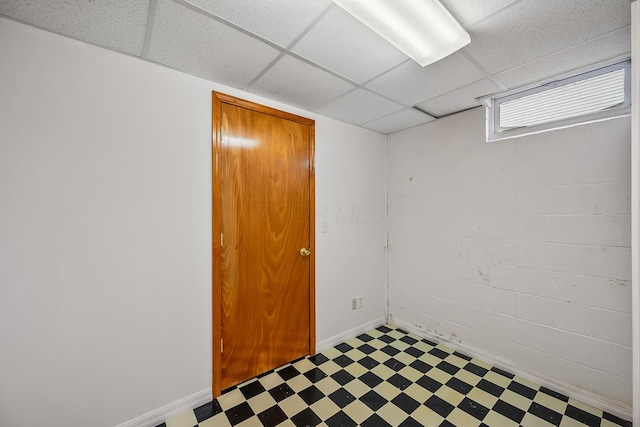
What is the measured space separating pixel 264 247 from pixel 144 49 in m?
1.55

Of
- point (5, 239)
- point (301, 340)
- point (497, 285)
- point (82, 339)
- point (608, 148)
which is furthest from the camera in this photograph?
point (301, 340)

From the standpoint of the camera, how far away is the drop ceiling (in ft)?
4.05

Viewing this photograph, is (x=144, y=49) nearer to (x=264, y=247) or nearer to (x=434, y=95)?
(x=264, y=247)

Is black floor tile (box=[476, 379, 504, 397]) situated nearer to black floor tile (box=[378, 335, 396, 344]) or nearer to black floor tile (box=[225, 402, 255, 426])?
black floor tile (box=[378, 335, 396, 344])

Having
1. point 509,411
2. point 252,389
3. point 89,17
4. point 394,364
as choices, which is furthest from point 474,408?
point 89,17

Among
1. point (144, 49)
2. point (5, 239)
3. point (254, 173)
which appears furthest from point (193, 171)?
point (5, 239)

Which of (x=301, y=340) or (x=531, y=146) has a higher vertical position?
(x=531, y=146)

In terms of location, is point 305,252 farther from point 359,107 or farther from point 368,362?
point 359,107

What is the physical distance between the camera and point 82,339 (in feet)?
4.86

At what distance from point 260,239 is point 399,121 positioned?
76.5 inches

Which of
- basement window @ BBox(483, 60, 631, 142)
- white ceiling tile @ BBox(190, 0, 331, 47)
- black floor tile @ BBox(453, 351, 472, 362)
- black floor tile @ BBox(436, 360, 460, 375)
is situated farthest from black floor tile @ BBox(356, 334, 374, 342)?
white ceiling tile @ BBox(190, 0, 331, 47)

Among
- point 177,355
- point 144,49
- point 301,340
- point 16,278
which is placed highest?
point 144,49

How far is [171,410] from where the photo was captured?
1.74 metres

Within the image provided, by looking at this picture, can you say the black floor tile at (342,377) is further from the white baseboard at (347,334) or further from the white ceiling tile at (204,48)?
the white ceiling tile at (204,48)
